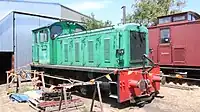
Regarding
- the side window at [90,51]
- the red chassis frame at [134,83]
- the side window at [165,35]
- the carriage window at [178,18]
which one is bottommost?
the red chassis frame at [134,83]

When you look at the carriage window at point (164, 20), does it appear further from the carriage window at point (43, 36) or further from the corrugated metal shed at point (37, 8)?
the corrugated metal shed at point (37, 8)

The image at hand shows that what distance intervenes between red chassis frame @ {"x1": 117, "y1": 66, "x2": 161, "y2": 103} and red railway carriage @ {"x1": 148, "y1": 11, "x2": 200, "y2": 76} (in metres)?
3.93

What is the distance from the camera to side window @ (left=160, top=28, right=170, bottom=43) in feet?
43.6

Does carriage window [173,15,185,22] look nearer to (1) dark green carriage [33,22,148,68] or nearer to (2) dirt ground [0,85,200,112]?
(2) dirt ground [0,85,200,112]

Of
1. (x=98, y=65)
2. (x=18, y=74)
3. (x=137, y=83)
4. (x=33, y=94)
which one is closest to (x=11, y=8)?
(x=18, y=74)

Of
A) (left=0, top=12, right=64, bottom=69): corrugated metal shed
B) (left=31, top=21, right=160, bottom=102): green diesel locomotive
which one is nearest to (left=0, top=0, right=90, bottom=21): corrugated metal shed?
(left=0, top=12, right=64, bottom=69): corrugated metal shed

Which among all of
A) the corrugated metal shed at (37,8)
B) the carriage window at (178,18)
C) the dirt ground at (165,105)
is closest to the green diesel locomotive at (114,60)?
the dirt ground at (165,105)

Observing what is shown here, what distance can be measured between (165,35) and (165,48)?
27.7 inches

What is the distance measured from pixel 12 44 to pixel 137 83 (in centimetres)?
1125

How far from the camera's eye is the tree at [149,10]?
25703 mm

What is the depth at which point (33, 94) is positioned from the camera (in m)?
10.4

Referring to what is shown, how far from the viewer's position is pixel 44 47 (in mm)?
13406

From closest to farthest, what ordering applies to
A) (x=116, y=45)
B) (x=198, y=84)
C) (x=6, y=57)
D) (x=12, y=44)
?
(x=116, y=45) < (x=198, y=84) < (x=12, y=44) < (x=6, y=57)

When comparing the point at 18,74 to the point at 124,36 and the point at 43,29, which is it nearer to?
the point at 43,29
